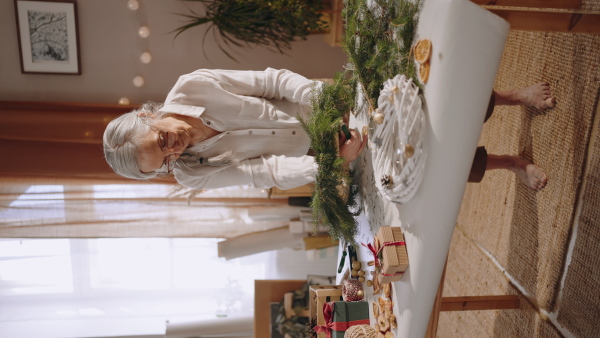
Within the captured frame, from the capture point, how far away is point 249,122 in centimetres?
181

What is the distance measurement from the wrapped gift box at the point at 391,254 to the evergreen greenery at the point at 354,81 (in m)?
0.24

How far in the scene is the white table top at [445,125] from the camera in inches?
41.3

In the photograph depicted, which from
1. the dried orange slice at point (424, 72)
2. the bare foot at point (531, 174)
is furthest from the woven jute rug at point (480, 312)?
the dried orange slice at point (424, 72)

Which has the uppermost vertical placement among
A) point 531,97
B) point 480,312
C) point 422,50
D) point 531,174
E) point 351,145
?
point 422,50

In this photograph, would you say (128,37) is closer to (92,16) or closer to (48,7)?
(92,16)

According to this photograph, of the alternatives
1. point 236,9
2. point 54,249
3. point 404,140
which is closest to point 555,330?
point 404,140

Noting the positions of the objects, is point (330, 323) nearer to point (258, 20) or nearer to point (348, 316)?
point (348, 316)

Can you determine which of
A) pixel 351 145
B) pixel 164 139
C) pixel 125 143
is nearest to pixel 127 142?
pixel 125 143

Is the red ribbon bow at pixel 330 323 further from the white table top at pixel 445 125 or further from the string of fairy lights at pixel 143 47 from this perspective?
the string of fairy lights at pixel 143 47

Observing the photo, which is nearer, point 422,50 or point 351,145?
point 422,50

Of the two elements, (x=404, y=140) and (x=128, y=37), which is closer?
(x=404, y=140)

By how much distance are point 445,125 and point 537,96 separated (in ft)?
2.61

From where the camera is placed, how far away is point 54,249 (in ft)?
10.7

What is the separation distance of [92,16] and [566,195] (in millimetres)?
2683
